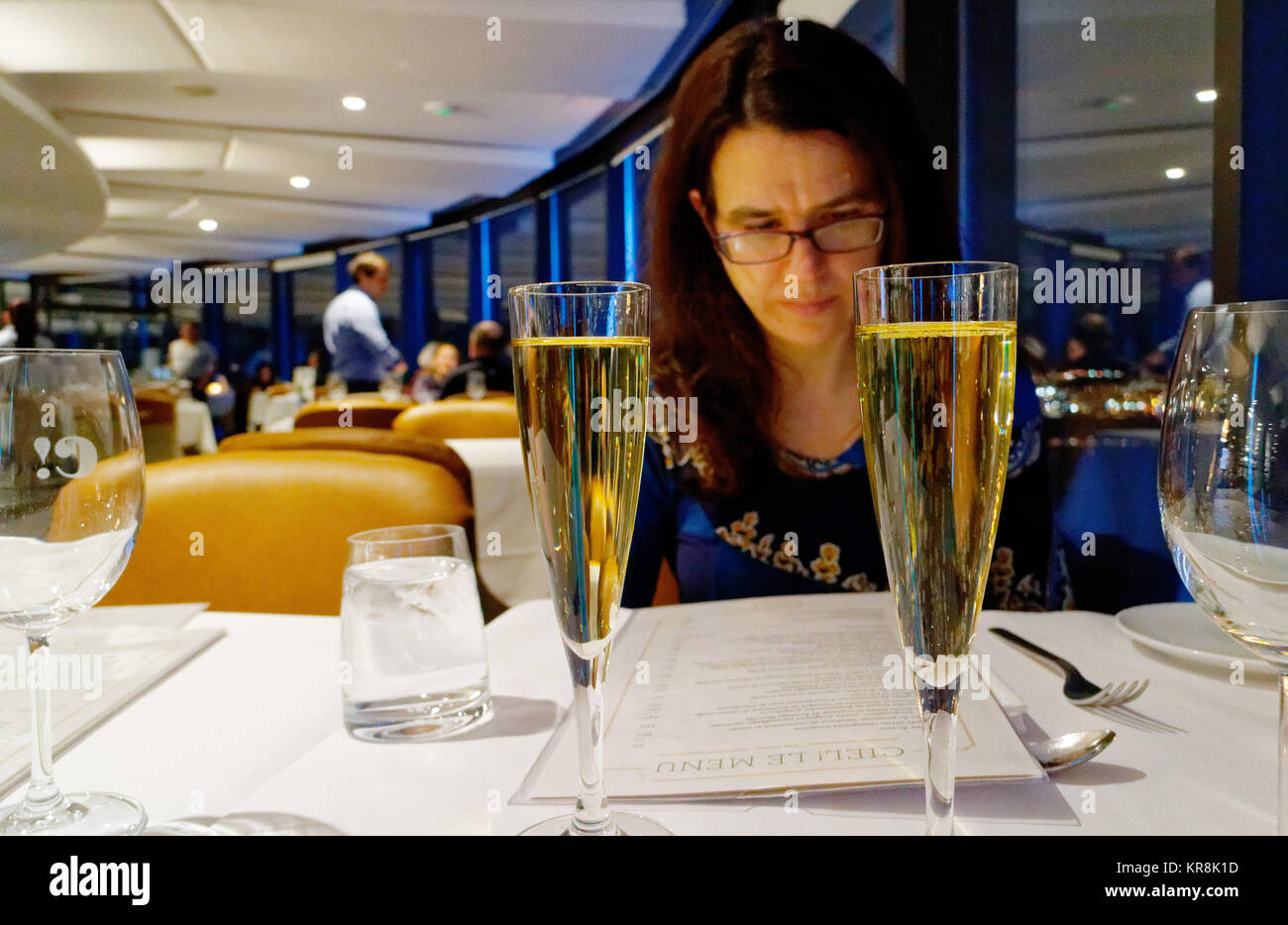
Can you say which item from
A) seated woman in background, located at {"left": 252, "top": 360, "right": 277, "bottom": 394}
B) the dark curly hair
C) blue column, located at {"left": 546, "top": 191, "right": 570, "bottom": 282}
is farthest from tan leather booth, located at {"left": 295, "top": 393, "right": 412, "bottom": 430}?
seated woman in background, located at {"left": 252, "top": 360, "right": 277, "bottom": 394}

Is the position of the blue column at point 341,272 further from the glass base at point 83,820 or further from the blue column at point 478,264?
the glass base at point 83,820

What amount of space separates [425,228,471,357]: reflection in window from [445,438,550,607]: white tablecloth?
863 cm

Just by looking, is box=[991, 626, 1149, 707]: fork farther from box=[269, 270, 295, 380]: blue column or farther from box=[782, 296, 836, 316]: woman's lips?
box=[269, 270, 295, 380]: blue column

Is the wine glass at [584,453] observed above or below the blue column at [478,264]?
below

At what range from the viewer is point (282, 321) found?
483 inches

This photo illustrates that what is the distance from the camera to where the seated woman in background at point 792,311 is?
1.27 metres

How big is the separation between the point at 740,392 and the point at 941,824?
1.09 metres

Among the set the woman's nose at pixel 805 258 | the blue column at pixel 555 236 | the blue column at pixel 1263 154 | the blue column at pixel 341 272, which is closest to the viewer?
the woman's nose at pixel 805 258

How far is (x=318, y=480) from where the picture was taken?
1181 mm

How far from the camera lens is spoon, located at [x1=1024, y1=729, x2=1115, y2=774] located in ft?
1.51

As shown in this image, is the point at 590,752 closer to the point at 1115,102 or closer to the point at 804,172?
the point at 804,172

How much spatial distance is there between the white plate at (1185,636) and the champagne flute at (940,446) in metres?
0.35

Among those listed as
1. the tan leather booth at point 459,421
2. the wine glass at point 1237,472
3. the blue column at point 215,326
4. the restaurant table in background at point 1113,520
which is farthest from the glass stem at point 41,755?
the blue column at point 215,326

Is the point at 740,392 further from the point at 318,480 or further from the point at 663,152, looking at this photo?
the point at 318,480
